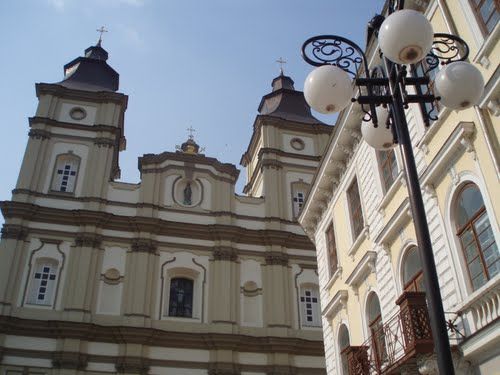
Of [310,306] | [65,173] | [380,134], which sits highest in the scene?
[65,173]

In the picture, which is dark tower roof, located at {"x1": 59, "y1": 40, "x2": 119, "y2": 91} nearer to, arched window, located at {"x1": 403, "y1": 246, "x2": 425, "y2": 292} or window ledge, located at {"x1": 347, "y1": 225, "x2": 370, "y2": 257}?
window ledge, located at {"x1": 347, "y1": 225, "x2": 370, "y2": 257}

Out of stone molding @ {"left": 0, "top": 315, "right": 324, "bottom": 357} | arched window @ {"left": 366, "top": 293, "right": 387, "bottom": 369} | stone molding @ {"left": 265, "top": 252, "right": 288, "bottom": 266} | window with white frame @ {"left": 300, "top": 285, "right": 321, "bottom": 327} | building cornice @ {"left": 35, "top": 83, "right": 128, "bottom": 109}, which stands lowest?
arched window @ {"left": 366, "top": 293, "right": 387, "bottom": 369}

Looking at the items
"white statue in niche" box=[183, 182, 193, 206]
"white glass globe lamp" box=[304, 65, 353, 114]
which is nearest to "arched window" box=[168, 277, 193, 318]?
"white statue in niche" box=[183, 182, 193, 206]

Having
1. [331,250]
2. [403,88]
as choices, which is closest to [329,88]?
[403,88]

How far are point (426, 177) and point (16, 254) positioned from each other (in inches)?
876

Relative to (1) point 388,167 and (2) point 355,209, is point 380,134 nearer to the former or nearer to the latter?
(1) point 388,167

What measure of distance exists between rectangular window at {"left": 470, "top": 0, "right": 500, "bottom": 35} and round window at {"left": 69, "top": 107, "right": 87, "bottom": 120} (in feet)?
87.6

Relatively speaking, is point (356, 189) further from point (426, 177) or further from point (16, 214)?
point (16, 214)

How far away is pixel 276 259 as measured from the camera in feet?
100.0

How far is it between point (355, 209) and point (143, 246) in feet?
53.0

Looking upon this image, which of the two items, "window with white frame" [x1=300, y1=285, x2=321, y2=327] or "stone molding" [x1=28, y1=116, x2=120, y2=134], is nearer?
"window with white frame" [x1=300, y1=285, x2=321, y2=327]

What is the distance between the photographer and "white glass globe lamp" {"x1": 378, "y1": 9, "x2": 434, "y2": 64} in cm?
584

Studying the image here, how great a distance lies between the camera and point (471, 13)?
10320mm

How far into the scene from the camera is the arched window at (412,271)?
11367 mm
